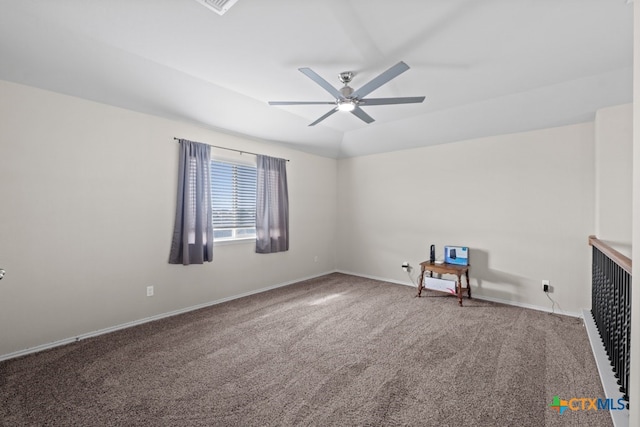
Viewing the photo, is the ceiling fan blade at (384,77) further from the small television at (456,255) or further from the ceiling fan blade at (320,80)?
the small television at (456,255)

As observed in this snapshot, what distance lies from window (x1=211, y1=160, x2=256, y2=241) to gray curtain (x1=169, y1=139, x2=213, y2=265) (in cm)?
26

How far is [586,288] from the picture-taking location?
11.2ft

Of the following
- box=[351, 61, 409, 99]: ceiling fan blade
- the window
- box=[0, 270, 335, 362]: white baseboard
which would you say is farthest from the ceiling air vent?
box=[0, 270, 335, 362]: white baseboard

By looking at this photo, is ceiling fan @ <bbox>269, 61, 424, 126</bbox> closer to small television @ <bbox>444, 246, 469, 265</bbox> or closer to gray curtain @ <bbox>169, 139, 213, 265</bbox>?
gray curtain @ <bbox>169, 139, 213, 265</bbox>

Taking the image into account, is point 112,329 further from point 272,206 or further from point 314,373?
point 272,206

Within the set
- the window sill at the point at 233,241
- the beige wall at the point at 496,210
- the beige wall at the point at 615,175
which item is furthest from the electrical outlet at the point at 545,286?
the window sill at the point at 233,241

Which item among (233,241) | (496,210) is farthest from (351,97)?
(496,210)

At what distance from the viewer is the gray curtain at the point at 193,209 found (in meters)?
3.50

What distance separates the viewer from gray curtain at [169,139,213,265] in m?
3.50

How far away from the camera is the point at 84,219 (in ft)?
9.29

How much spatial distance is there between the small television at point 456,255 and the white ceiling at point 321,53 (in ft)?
6.01

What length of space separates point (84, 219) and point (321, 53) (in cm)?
282

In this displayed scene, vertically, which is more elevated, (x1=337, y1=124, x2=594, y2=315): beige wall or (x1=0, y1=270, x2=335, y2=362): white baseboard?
(x1=337, y1=124, x2=594, y2=315): beige wall

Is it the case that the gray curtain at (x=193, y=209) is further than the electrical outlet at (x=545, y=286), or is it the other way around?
the electrical outlet at (x=545, y=286)
